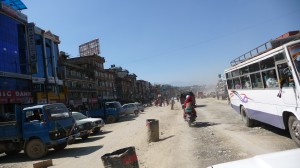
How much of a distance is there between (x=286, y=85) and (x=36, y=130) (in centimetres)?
1075

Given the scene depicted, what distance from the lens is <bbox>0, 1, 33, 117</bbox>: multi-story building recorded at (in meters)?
36.8

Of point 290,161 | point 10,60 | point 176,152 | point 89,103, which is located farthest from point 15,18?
point 290,161

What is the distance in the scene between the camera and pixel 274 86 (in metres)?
9.68

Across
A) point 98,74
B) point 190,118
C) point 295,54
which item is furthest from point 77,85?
point 295,54

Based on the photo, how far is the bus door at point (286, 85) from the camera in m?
8.18

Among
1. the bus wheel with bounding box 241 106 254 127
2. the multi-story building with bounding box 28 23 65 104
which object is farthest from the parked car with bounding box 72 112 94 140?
the multi-story building with bounding box 28 23 65 104

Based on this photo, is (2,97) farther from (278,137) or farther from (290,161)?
(290,161)

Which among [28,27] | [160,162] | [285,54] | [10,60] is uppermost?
[28,27]

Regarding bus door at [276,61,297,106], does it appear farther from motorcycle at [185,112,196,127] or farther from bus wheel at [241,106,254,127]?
motorcycle at [185,112,196,127]

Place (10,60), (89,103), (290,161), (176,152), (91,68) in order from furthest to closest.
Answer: (91,68) < (89,103) < (10,60) < (176,152) < (290,161)

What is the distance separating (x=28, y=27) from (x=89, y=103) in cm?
2884

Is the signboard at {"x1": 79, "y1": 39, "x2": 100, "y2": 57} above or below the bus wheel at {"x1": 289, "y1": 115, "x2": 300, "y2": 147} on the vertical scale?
above

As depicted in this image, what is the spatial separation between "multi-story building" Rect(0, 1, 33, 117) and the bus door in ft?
109

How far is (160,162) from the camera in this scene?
9.37 meters
